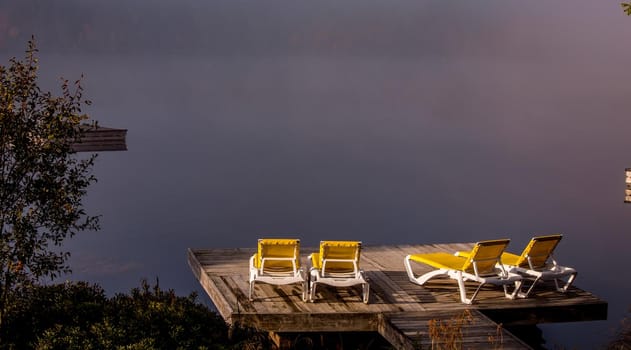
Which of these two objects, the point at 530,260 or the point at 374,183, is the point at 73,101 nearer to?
the point at 530,260

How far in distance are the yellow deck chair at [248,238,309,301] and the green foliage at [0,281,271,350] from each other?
0.78 meters

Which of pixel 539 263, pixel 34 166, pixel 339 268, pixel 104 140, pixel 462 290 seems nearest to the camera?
pixel 34 166

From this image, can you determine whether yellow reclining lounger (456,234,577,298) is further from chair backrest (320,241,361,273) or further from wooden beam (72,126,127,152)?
wooden beam (72,126,127,152)

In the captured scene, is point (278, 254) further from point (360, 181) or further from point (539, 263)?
point (360, 181)

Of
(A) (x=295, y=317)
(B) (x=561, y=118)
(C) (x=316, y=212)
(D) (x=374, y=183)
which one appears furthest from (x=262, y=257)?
(B) (x=561, y=118)

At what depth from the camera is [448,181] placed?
36.5m

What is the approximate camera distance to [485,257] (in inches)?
418

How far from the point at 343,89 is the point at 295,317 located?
295 ft

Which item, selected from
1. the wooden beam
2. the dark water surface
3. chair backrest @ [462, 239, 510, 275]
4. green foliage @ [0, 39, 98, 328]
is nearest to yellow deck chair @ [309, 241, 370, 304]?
chair backrest @ [462, 239, 510, 275]

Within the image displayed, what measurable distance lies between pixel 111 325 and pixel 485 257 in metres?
4.33

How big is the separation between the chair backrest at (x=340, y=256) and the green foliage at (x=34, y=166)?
2.95 meters

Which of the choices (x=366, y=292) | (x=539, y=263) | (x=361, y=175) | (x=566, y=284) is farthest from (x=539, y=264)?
(x=361, y=175)

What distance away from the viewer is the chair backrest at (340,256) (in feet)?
33.9

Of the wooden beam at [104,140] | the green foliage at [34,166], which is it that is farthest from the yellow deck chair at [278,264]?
the wooden beam at [104,140]
